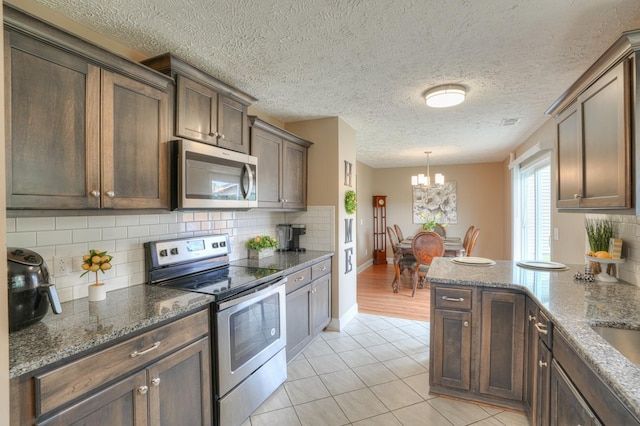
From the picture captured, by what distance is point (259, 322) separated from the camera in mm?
2076

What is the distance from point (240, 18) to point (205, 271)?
1.72 meters

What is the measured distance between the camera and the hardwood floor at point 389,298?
13.0ft

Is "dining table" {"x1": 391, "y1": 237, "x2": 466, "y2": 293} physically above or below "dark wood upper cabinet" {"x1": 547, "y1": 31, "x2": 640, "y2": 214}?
below

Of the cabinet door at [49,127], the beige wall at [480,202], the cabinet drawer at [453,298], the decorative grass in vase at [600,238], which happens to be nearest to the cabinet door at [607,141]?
the decorative grass in vase at [600,238]

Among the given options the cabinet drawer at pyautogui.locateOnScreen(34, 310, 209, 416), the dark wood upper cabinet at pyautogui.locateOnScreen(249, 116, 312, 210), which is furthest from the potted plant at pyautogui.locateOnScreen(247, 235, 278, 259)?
the cabinet drawer at pyautogui.locateOnScreen(34, 310, 209, 416)

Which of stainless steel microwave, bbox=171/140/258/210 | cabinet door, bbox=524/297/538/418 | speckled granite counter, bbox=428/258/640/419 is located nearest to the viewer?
speckled granite counter, bbox=428/258/640/419

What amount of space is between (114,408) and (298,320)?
63.8 inches

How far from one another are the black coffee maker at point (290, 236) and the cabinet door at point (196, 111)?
150 cm

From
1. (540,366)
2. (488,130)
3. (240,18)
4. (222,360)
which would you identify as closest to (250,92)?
(240,18)

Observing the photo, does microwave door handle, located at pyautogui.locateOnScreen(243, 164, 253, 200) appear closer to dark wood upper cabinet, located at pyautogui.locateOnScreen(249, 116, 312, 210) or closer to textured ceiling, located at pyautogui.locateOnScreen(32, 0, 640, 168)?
dark wood upper cabinet, located at pyautogui.locateOnScreen(249, 116, 312, 210)

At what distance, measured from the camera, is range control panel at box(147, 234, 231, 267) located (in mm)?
2008

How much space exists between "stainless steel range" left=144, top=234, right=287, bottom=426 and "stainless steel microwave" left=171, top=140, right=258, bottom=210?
1.31 ft

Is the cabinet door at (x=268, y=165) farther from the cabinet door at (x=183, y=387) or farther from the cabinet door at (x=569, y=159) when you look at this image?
the cabinet door at (x=569, y=159)

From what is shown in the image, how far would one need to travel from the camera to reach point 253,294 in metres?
1.98
